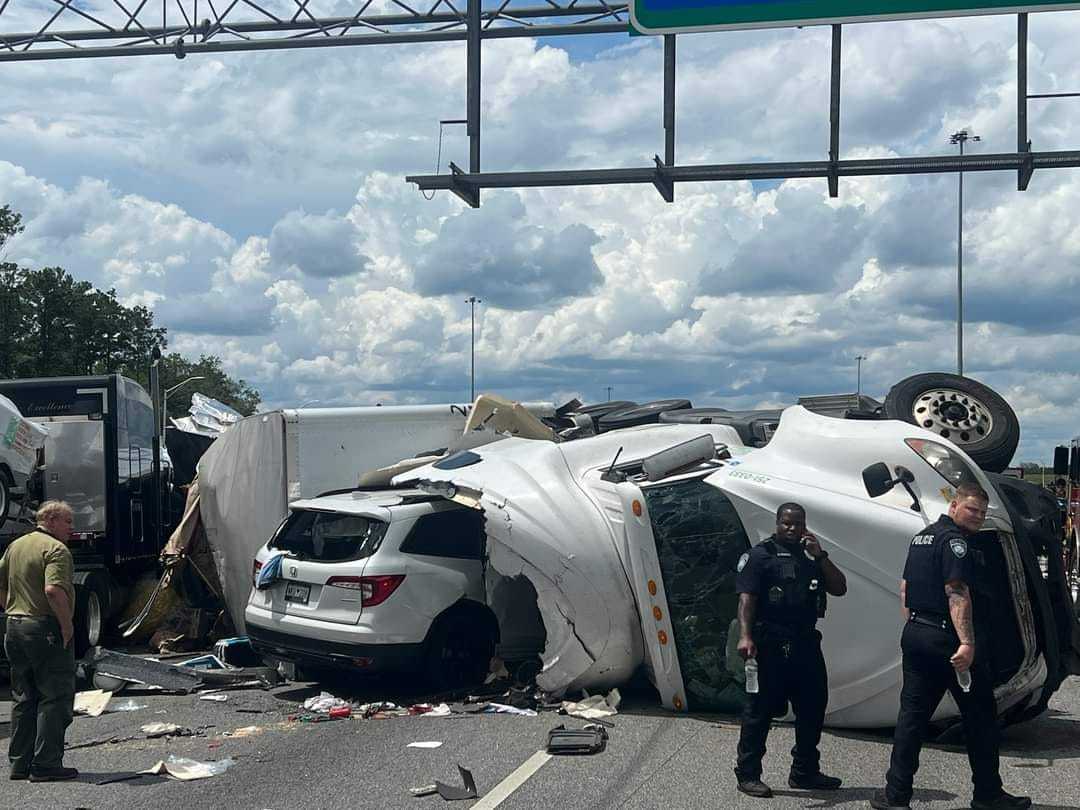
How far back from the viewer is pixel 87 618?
44.5 feet

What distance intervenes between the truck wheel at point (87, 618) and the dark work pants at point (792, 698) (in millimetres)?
8353

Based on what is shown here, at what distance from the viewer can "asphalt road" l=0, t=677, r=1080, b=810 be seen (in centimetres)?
713

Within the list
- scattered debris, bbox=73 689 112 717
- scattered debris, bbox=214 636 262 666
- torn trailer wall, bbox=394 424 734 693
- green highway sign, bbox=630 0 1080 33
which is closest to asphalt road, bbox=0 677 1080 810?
scattered debris, bbox=73 689 112 717

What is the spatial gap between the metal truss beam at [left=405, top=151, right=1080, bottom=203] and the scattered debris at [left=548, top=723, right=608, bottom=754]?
241 inches

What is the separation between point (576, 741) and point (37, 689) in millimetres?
3336

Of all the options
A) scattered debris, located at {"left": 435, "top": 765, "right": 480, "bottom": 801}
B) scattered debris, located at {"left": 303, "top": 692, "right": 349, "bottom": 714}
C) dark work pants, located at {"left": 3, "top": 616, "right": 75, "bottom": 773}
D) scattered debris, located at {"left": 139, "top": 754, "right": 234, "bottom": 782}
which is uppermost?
dark work pants, located at {"left": 3, "top": 616, "right": 75, "bottom": 773}

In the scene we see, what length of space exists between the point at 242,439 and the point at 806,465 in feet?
22.6

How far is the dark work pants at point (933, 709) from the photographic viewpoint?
669 cm

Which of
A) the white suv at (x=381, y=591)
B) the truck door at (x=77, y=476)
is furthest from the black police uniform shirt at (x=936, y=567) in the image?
the truck door at (x=77, y=476)

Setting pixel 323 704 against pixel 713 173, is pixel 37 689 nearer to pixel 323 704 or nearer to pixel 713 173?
pixel 323 704

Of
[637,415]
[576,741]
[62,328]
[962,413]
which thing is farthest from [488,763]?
[62,328]

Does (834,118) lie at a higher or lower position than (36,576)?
higher

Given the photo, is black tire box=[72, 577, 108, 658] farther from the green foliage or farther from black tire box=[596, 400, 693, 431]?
the green foliage

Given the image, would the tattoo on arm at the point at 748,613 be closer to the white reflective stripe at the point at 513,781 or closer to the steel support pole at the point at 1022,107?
the white reflective stripe at the point at 513,781
